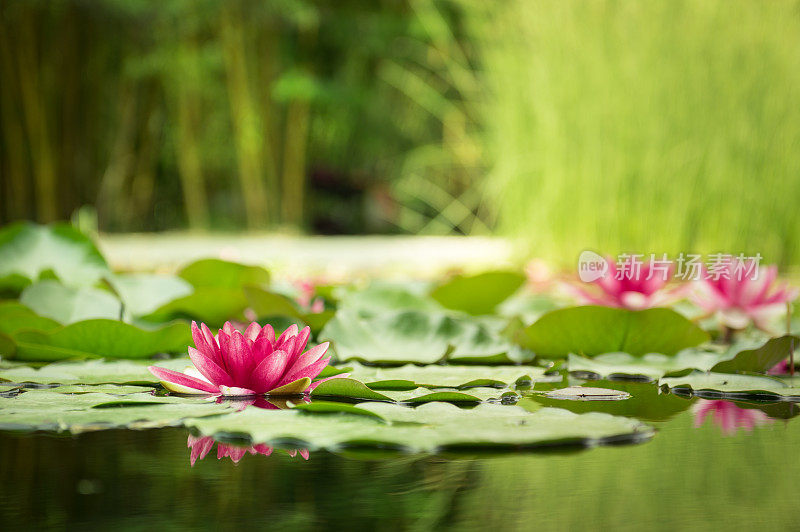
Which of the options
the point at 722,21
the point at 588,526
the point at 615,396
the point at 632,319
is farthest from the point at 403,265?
the point at 588,526

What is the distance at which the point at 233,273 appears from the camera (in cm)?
124

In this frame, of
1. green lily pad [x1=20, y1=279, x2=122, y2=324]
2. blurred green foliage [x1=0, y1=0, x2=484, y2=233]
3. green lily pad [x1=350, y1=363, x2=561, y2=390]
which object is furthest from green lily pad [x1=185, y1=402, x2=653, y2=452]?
blurred green foliage [x1=0, y1=0, x2=484, y2=233]

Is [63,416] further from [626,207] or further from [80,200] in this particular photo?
[80,200]

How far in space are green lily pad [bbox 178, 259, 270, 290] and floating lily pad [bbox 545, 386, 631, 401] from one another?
548 millimetres

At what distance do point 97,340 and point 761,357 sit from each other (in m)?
0.65

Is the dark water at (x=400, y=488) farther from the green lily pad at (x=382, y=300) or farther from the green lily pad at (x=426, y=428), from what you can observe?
the green lily pad at (x=382, y=300)

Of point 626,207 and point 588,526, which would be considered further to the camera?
point 626,207

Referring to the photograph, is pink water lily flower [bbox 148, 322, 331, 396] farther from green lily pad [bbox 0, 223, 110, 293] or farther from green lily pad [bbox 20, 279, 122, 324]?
green lily pad [bbox 0, 223, 110, 293]

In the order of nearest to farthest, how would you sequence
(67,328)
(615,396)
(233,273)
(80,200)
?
(615,396) → (67,328) → (233,273) → (80,200)

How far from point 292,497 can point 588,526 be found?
15 centimetres

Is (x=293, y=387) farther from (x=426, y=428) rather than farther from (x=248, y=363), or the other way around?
(x=426, y=428)

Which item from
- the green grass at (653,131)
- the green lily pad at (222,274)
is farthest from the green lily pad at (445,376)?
the green grass at (653,131)

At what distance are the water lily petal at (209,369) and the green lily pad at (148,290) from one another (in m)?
0.43

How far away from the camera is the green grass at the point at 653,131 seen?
2.41 meters
